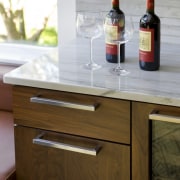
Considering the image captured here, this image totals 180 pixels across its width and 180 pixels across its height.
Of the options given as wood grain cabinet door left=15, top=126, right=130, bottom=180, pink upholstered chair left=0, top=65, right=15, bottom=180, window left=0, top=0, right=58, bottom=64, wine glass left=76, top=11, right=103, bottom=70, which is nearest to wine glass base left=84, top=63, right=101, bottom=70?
wine glass left=76, top=11, right=103, bottom=70

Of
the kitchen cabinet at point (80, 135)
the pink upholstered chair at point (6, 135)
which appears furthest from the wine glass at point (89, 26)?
the pink upholstered chair at point (6, 135)

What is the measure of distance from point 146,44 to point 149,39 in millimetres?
25

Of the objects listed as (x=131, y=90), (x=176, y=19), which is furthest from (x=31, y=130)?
(x=176, y=19)

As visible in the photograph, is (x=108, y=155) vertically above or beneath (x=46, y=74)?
beneath

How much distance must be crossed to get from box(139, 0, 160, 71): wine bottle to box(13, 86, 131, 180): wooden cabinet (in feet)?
0.76

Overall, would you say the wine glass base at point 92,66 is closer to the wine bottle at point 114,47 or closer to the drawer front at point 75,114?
the wine bottle at point 114,47

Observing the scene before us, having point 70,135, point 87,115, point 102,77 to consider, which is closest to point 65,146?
point 70,135

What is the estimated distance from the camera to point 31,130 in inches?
81.4

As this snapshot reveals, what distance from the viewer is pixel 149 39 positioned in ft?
6.40

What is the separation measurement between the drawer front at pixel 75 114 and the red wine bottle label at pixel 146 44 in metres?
0.23

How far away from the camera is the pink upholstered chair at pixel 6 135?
85.2 inches

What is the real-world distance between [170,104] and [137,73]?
0.91ft

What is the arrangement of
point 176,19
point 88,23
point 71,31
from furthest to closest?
point 71,31
point 176,19
point 88,23

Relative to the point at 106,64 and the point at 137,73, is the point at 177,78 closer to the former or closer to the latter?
the point at 137,73
